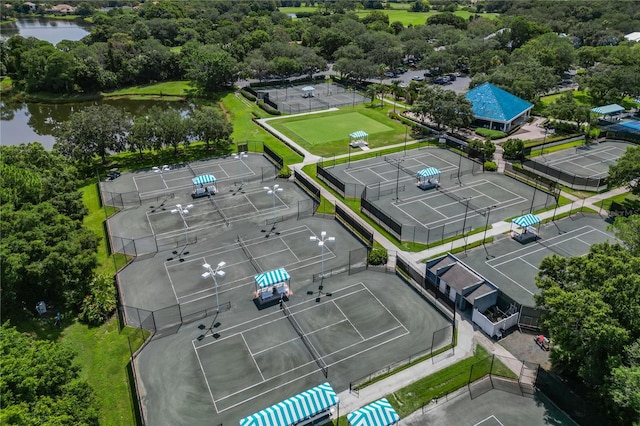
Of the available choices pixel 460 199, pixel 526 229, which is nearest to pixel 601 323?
pixel 526 229

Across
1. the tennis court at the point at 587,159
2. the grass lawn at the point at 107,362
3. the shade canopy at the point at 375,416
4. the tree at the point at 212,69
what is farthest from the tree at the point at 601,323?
the tree at the point at 212,69

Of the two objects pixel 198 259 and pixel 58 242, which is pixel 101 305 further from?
pixel 198 259

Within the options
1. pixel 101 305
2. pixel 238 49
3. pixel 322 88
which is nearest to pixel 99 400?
pixel 101 305

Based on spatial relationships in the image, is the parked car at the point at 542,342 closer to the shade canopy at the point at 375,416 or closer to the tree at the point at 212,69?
the shade canopy at the point at 375,416

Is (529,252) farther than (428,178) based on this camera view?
No

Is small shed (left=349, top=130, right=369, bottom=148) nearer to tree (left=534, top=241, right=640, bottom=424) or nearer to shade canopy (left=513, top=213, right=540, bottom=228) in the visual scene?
shade canopy (left=513, top=213, right=540, bottom=228)

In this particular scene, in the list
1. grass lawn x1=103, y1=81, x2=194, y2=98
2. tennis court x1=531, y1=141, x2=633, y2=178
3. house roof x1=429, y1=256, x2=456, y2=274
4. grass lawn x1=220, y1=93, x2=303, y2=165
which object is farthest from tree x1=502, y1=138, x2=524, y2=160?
grass lawn x1=103, y1=81, x2=194, y2=98

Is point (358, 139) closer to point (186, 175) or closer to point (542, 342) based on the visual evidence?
point (186, 175)
